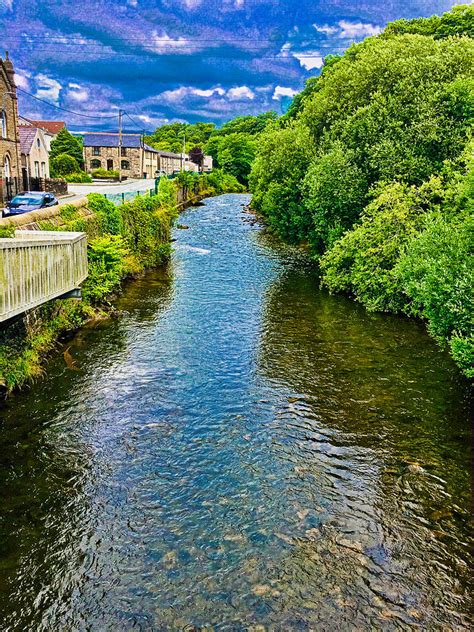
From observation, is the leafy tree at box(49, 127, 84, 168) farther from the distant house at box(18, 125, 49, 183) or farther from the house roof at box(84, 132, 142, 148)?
the distant house at box(18, 125, 49, 183)

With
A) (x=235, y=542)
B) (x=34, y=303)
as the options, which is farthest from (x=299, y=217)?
(x=235, y=542)

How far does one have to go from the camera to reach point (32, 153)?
170ft

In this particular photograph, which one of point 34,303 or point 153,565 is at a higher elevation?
point 34,303

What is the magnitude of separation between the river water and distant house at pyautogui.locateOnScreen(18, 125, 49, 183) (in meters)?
35.2

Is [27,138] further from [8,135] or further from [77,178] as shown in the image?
[77,178]

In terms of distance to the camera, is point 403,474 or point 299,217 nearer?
point 403,474

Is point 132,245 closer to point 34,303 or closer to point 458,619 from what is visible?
point 34,303

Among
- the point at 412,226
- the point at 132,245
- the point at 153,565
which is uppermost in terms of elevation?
the point at 412,226

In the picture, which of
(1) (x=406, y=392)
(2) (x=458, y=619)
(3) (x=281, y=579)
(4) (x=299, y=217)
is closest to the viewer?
(2) (x=458, y=619)

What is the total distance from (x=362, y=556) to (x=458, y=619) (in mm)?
1831

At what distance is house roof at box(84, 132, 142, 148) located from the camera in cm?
9819

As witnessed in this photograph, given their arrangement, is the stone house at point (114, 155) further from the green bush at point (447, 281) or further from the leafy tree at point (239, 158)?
the green bush at point (447, 281)

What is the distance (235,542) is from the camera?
10.1 metres

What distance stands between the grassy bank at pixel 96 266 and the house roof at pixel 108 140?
6016 centimetres
